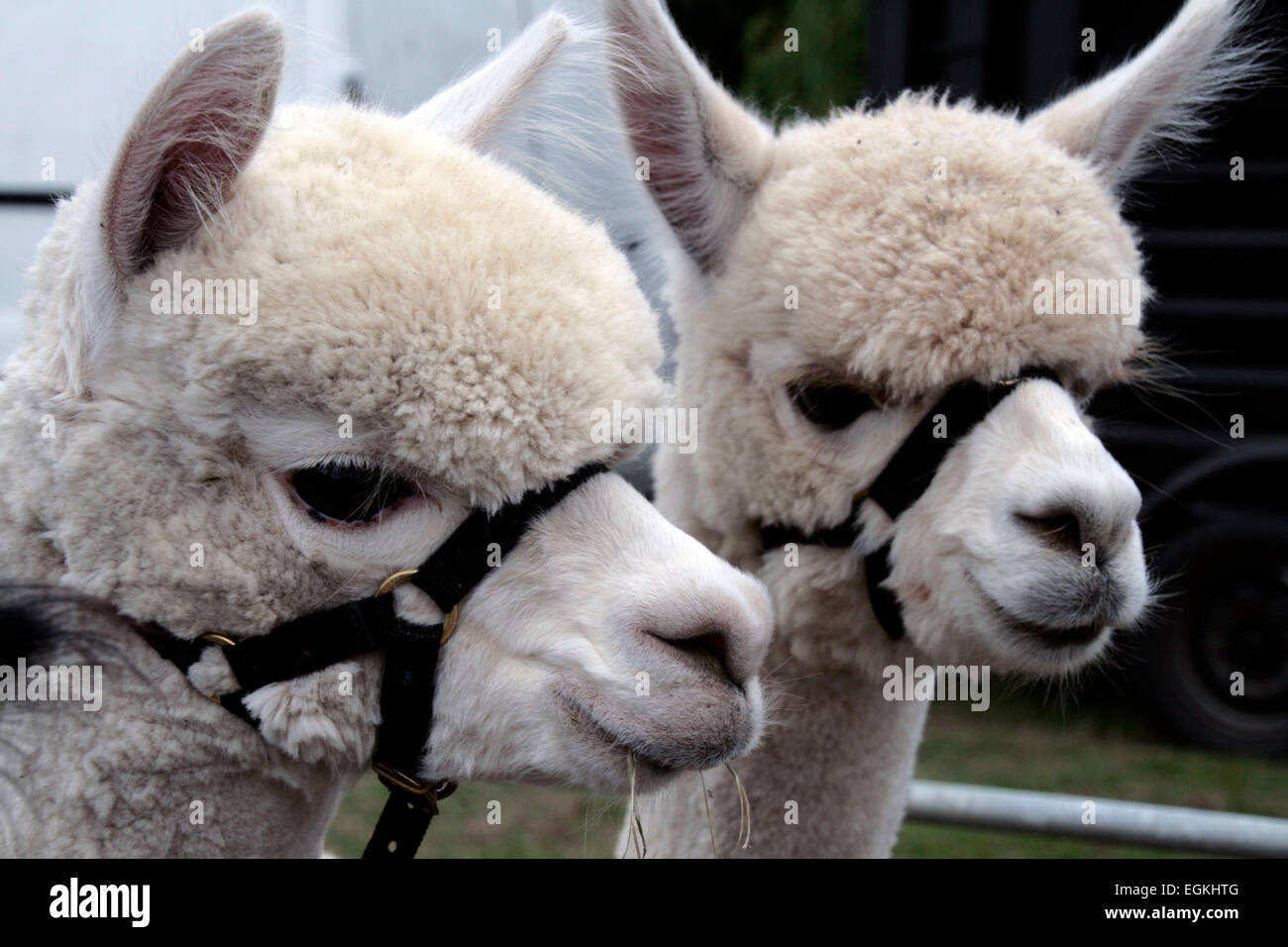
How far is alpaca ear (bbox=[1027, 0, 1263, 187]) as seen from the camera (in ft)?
7.64

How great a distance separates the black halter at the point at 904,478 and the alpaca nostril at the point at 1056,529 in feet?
0.65

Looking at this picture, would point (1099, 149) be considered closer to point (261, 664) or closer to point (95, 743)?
point (261, 664)

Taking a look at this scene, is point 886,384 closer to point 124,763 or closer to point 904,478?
point 904,478

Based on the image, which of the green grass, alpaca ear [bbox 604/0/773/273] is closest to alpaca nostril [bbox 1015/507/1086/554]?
alpaca ear [bbox 604/0/773/273]

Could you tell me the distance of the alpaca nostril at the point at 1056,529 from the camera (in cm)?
197

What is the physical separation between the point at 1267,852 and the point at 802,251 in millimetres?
1532

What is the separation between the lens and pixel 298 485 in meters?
1.51

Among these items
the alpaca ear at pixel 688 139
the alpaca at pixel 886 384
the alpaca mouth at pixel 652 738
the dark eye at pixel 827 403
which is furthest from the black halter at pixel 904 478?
the alpaca mouth at pixel 652 738

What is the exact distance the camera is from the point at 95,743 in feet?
4.93

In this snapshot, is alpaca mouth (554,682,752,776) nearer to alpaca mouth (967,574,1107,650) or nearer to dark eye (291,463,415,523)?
dark eye (291,463,415,523)

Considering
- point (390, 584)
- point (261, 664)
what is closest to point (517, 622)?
point (390, 584)

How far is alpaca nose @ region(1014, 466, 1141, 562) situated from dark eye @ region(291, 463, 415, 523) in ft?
3.46

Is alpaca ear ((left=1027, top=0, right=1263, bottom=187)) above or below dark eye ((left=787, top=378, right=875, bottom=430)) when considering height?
above

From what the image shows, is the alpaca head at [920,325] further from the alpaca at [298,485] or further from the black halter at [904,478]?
the alpaca at [298,485]
